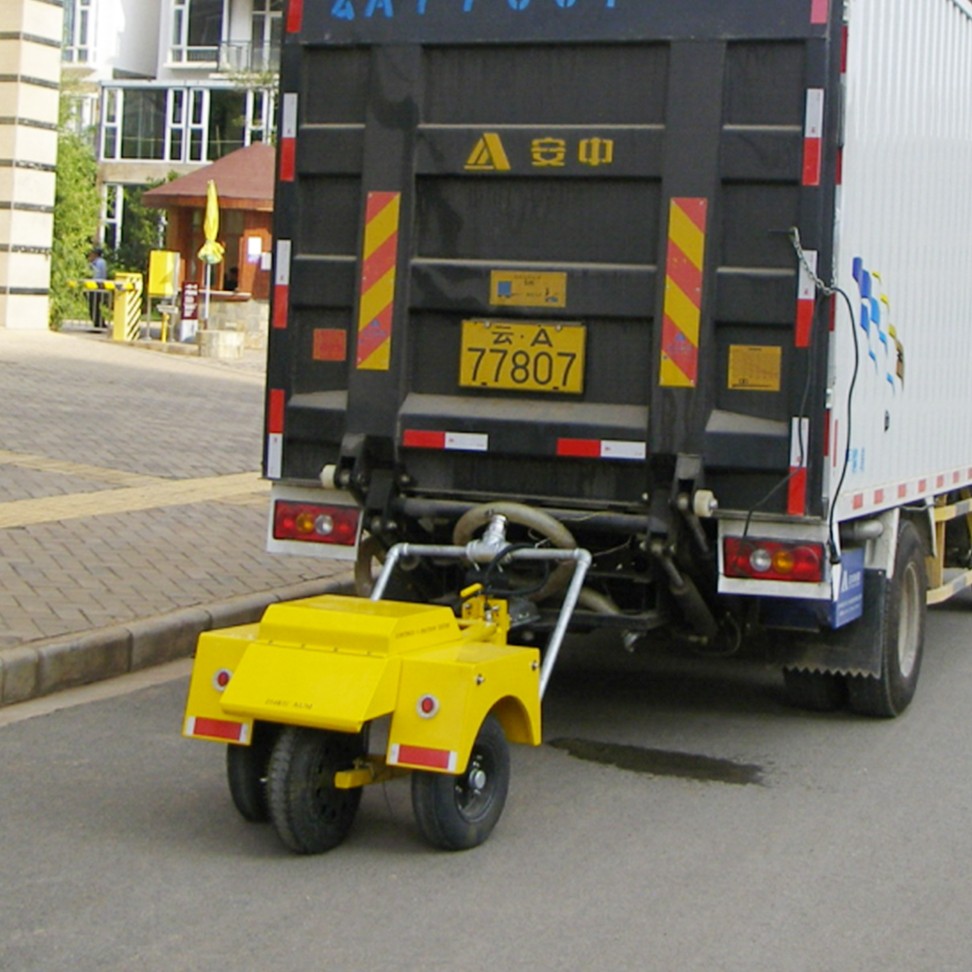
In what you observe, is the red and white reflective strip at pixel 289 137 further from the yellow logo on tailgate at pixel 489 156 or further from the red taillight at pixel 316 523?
the red taillight at pixel 316 523

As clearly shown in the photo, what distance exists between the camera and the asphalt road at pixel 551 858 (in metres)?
5.08

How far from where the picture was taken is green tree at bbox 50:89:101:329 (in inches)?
1261

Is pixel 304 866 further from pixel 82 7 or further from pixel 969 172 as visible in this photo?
pixel 82 7

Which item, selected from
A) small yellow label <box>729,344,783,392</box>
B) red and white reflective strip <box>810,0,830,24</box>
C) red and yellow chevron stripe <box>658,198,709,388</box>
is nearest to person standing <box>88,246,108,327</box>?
red and yellow chevron stripe <box>658,198,709,388</box>

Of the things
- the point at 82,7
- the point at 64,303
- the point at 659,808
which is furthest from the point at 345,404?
the point at 82,7

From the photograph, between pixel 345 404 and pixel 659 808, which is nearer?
pixel 659 808

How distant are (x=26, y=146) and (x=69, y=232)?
5456 mm

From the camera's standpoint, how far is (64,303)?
3234cm

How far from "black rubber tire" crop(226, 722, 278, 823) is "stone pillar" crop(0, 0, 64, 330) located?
2306cm

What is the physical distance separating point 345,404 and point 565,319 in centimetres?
103

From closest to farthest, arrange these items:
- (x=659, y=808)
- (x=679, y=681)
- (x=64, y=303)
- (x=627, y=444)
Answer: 1. (x=659, y=808)
2. (x=627, y=444)
3. (x=679, y=681)
4. (x=64, y=303)

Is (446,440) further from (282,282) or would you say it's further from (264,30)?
(264,30)

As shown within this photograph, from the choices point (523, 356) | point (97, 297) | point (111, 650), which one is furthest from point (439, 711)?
point (97, 297)

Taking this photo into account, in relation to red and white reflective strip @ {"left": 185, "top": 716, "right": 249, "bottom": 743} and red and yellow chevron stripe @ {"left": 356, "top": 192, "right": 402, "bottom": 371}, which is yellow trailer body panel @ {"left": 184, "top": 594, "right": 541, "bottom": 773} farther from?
red and yellow chevron stripe @ {"left": 356, "top": 192, "right": 402, "bottom": 371}
